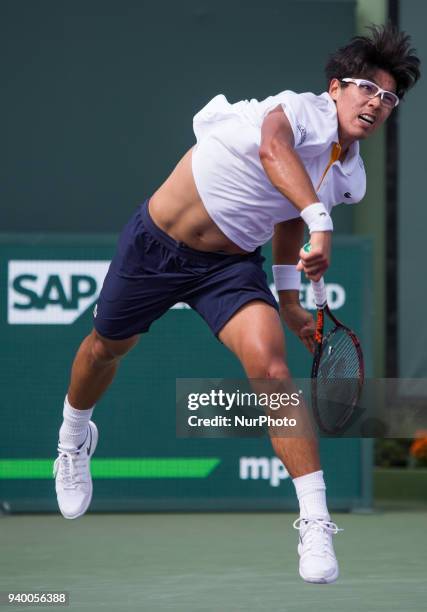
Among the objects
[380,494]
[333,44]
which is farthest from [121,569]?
[333,44]

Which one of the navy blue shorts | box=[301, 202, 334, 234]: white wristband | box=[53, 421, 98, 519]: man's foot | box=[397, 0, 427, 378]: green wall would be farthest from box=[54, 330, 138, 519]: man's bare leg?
box=[397, 0, 427, 378]: green wall

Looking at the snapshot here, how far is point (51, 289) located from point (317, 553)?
11.6 ft

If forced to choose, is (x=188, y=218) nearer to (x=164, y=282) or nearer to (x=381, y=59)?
(x=164, y=282)

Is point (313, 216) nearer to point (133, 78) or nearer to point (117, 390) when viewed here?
point (117, 390)

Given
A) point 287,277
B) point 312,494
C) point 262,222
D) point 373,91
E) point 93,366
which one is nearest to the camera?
point 312,494

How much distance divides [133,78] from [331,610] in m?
5.97

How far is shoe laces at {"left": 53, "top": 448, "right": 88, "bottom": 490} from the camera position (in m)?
5.99

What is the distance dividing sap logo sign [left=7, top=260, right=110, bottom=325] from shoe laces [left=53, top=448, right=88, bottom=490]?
2.03m

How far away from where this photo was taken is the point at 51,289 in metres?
7.95

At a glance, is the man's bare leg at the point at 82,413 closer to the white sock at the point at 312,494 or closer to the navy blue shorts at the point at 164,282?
the navy blue shorts at the point at 164,282

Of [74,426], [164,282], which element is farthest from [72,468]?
[164,282]

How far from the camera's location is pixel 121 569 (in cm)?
650

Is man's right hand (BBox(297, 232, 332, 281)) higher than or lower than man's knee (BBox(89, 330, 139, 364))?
lower

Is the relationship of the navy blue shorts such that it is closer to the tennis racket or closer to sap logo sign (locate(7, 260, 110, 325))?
→ the tennis racket
